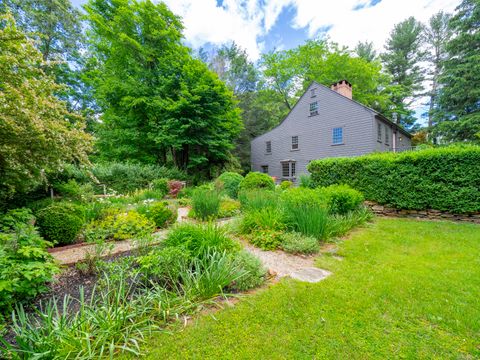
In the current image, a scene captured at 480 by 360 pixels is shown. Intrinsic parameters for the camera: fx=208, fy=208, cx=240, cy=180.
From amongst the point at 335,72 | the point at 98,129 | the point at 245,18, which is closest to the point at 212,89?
the point at 245,18

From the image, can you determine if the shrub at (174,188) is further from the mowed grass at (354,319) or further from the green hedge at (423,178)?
the mowed grass at (354,319)

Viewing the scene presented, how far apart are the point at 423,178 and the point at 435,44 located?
89.5 feet

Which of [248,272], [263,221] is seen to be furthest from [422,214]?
[248,272]

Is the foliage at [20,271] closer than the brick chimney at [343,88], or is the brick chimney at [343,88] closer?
the foliage at [20,271]

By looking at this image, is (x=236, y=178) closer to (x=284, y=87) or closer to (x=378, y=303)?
(x=378, y=303)

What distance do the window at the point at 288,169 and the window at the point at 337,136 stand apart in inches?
150

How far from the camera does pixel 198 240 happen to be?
3020 mm

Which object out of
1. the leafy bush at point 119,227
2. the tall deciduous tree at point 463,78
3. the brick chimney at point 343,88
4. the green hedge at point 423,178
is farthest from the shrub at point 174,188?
the tall deciduous tree at point 463,78

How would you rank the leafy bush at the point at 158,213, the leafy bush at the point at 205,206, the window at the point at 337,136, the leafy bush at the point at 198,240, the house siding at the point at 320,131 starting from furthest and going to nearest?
1. the window at the point at 337,136
2. the house siding at the point at 320,131
3. the leafy bush at the point at 205,206
4. the leafy bush at the point at 158,213
5. the leafy bush at the point at 198,240

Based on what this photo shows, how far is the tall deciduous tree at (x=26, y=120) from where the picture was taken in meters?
3.07

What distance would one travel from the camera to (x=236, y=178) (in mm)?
9922

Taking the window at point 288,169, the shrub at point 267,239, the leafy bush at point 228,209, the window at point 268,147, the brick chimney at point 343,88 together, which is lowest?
the shrub at point 267,239

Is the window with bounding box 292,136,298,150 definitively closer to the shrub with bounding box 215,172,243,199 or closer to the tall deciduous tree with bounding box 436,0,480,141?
the shrub with bounding box 215,172,243,199

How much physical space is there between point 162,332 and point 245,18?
15318 millimetres
